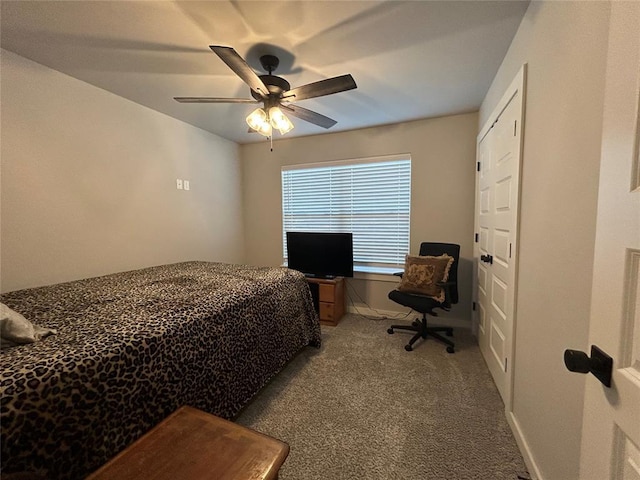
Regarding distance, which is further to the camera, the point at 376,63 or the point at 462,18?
the point at 376,63

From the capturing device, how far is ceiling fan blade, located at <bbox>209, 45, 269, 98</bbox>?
4.37 feet

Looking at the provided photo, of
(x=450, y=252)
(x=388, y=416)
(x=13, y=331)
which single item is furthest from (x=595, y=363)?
(x=450, y=252)

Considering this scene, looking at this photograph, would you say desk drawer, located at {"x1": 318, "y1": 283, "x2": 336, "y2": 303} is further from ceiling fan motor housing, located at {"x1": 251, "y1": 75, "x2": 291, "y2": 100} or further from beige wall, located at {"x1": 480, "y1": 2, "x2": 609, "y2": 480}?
ceiling fan motor housing, located at {"x1": 251, "y1": 75, "x2": 291, "y2": 100}

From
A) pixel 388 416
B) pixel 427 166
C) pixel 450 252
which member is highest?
pixel 427 166

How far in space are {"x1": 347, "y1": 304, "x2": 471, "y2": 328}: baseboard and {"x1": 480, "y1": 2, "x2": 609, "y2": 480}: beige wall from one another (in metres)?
1.58

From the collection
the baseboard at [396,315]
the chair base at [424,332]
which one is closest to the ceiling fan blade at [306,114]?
the chair base at [424,332]

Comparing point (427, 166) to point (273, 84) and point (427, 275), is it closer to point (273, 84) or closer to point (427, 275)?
point (427, 275)

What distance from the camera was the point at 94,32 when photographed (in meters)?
1.67

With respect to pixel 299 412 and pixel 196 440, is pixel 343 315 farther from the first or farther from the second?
pixel 196 440

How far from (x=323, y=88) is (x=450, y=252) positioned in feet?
7.11

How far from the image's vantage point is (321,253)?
3.42 meters

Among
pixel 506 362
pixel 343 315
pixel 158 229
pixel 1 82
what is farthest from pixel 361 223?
pixel 1 82

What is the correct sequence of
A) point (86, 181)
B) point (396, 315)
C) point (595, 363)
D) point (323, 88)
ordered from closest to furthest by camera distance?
point (595, 363), point (323, 88), point (86, 181), point (396, 315)

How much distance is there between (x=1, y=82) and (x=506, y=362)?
4.02 metres
